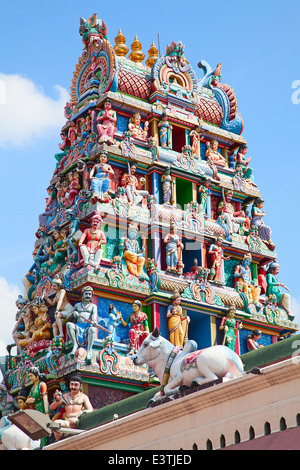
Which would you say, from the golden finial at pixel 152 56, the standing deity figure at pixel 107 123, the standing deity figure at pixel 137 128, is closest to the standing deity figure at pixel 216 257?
the standing deity figure at pixel 137 128

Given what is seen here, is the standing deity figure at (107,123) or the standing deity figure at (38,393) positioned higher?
the standing deity figure at (107,123)

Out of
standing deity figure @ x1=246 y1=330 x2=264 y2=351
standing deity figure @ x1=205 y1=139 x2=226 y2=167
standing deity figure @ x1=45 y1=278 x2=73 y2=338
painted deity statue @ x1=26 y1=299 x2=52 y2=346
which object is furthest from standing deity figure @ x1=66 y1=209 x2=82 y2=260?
standing deity figure @ x1=246 y1=330 x2=264 y2=351

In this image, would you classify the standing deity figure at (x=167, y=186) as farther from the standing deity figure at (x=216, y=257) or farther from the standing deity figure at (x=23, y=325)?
the standing deity figure at (x=23, y=325)

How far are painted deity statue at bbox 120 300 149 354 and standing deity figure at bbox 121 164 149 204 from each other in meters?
4.20

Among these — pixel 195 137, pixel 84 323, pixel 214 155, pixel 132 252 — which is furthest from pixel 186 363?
pixel 214 155

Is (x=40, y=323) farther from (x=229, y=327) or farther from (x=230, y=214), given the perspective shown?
(x=230, y=214)

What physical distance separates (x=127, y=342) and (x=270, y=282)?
7588 mm

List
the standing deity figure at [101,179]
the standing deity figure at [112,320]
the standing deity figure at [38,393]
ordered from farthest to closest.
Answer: the standing deity figure at [101,179] < the standing deity figure at [112,320] < the standing deity figure at [38,393]

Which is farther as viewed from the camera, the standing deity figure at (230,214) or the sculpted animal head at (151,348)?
the standing deity figure at (230,214)

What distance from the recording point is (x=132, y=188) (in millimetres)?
33656

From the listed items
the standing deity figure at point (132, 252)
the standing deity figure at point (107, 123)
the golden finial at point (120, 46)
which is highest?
the golden finial at point (120, 46)

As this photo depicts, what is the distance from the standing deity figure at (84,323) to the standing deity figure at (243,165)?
10.0 m

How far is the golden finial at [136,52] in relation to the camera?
125 ft
